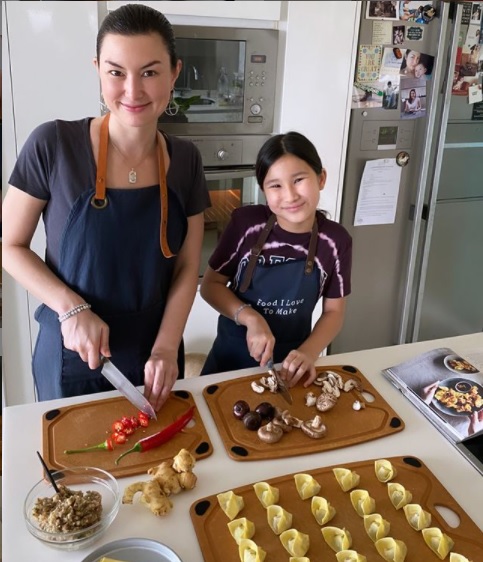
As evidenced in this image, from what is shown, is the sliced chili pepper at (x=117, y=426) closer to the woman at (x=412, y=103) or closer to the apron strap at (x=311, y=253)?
the apron strap at (x=311, y=253)

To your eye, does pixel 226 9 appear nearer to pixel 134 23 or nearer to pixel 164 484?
pixel 134 23

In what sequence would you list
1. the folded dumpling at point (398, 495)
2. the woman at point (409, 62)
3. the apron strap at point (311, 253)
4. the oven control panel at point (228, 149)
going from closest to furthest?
the folded dumpling at point (398, 495) → the apron strap at point (311, 253) → the oven control panel at point (228, 149) → the woman at point (409, 62)

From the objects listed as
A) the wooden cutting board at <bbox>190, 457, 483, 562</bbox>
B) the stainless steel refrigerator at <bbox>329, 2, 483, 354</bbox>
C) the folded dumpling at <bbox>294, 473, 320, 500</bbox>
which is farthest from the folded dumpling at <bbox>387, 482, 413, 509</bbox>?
the stainless steel refrigerator at <bbox>329, 2, 483, 354</bbox>

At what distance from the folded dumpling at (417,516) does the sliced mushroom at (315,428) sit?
194mm

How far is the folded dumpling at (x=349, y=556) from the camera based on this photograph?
743 millimetres

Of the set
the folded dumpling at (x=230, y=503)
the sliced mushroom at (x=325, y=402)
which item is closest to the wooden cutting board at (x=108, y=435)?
the folded dumpling at (x=230, y=503)

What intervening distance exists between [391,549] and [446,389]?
44cm

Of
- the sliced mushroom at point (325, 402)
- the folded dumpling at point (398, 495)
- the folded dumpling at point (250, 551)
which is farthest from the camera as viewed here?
the sliced mushroom at point (325, 402)

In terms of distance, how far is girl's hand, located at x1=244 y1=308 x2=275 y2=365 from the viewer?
3.82 feet

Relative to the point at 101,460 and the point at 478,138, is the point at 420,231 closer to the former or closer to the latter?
the point at 478,138

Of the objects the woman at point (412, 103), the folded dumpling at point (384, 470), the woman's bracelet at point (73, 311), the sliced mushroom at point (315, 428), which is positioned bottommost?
the folded dumpling at point (384, 470)

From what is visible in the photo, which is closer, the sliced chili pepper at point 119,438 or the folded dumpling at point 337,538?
the folded dumpling at point 337,538

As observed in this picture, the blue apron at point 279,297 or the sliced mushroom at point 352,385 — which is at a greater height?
the blue apron at point 279,297

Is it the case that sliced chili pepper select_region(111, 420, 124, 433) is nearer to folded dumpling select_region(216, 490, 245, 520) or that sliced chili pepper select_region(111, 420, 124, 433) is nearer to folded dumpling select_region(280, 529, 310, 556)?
folded dumpling select_region(216, 490, 245, 520)
